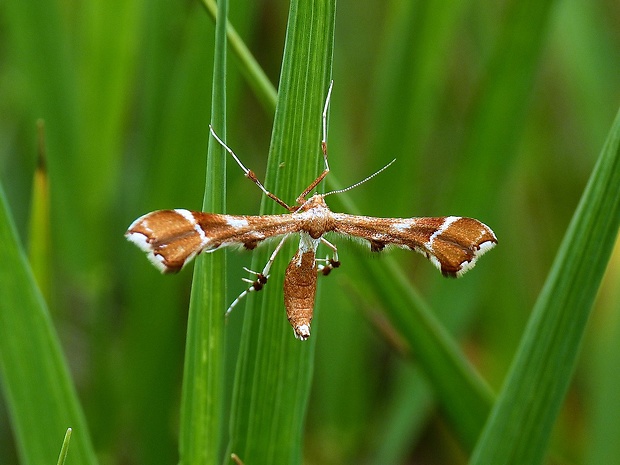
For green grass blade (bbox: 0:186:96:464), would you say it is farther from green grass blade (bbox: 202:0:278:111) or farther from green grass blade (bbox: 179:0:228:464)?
green grass blade (bbox: 202:0:278:111)

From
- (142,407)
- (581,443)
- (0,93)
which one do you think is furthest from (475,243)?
(0,93)

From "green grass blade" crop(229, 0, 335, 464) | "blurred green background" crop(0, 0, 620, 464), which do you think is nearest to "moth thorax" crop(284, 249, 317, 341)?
"green grass blade" crop(229, 0, 335, 464)

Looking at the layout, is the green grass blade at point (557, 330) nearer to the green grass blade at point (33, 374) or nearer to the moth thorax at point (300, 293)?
the moth thorax at point (300, 293)

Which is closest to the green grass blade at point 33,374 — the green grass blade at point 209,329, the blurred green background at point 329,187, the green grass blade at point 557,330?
the green grass blade at point 209,329

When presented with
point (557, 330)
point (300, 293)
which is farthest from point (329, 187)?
point (557, 330)

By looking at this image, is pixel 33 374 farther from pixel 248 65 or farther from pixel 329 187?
pixel 329 187
